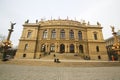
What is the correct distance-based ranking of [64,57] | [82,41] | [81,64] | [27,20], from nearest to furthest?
[81,64]
[64,57]
[82,41]
[27,20]

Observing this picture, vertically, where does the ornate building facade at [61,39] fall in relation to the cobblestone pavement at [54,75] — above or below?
above

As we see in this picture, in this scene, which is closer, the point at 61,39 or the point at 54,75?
the point at 54,75

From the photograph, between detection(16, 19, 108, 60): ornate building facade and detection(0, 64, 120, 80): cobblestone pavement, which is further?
detection(16, 19, 108, 60): ornate building facade

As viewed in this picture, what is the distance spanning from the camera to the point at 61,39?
112ft

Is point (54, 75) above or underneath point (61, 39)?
underneath

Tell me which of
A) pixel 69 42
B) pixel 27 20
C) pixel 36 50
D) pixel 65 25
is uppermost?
pixel 27 20

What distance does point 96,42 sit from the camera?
117ft

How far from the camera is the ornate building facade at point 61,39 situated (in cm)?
3347

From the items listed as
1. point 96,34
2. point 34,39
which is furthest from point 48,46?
point 96,34

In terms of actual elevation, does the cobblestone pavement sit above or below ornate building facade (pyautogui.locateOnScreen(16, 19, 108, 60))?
below

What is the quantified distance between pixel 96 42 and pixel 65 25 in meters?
13.4

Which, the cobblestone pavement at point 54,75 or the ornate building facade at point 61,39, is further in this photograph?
the ornate building facade at point 61,39

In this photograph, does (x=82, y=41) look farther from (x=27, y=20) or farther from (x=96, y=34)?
(x=27, y=20)

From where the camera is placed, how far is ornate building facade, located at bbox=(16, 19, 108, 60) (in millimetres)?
33469
